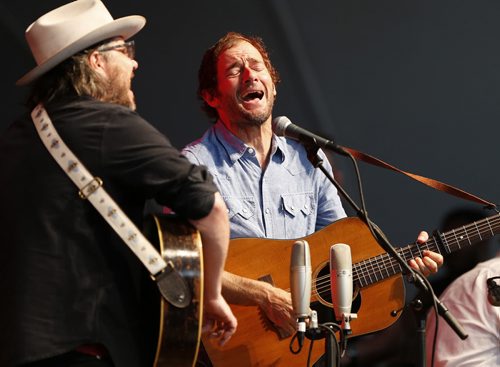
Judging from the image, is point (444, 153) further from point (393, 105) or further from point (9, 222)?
point (9, 222)

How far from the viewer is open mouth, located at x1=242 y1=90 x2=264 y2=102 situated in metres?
4.48

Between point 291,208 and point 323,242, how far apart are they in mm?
280

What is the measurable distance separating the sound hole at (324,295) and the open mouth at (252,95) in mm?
947

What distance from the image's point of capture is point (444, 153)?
651cm

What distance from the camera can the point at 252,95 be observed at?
14.8 ft

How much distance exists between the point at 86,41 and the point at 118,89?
0.20 metres

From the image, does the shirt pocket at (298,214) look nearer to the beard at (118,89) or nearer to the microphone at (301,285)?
the microphone at (301,285)

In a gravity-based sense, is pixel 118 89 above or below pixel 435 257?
above

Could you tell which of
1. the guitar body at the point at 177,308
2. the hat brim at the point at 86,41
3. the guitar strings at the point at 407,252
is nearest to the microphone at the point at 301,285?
the guitar body at the point at 177,308

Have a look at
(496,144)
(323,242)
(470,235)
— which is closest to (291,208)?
(323,242)

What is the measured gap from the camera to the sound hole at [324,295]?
4105 mm

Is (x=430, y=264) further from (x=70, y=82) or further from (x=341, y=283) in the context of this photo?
(x=70, y=82)

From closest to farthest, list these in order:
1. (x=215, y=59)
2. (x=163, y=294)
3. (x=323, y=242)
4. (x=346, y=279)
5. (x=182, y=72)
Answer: (x=163, y=294) → (x=346, y=279) → (x=323, y=242) → (x=215, y=59) → (x=182, y=72)

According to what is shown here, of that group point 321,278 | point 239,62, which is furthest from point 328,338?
point 239,62
